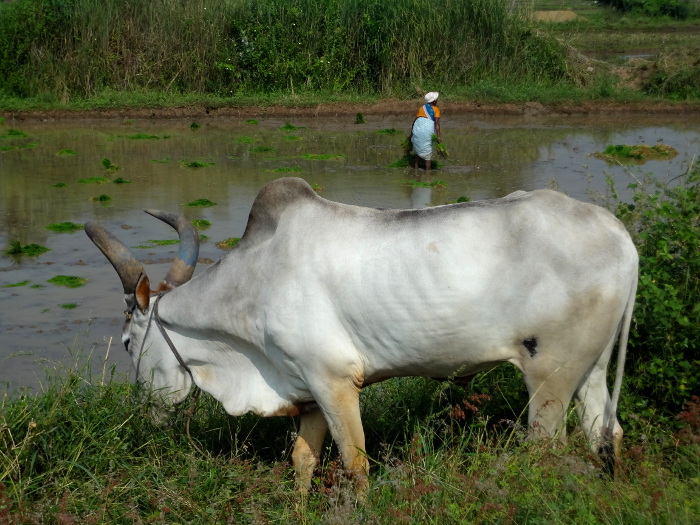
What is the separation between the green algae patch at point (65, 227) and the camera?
9.27 m

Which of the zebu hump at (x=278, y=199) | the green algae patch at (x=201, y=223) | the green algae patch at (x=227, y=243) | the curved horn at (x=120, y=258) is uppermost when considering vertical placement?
the zebu hump at (x=278, y=199)

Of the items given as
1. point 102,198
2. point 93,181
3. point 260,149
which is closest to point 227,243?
point 102,198

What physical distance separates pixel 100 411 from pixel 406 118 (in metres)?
12.9

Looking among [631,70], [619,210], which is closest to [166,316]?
[619,210]

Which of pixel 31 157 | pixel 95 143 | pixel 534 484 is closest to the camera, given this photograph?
pixel 534 484

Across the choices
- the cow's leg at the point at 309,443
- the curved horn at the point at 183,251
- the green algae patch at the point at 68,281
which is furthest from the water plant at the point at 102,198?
the cow's leg at the point at 309,443

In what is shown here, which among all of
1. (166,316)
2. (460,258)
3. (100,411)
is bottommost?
(100,411)

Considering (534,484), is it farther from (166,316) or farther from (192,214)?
(192,214)

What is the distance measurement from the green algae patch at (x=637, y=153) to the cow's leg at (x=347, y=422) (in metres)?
9.68

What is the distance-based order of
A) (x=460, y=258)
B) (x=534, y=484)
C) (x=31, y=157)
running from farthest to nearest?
(x=31, y=157)
(x=460, y=258)
(x=534, y=484)

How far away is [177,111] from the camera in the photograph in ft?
52.7

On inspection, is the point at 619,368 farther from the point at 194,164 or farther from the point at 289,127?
the point at 289,127

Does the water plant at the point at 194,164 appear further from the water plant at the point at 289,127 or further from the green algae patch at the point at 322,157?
the water plant at the point at 289,127

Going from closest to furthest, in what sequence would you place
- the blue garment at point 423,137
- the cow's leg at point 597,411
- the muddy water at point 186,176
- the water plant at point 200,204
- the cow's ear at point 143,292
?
the cow's leg at point 597,411 < the cow's ear at point 143,292 < the muddy water at point 186,176 < the water plant at point 200,204 < the blue garment at point 423,137
